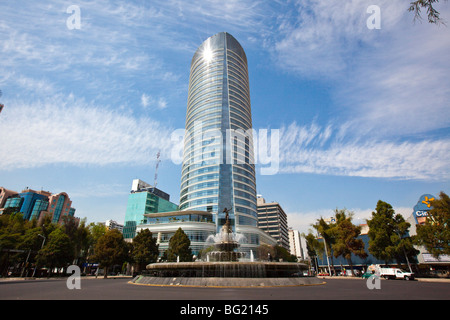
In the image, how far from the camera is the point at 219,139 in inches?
3022

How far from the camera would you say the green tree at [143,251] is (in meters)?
41.6

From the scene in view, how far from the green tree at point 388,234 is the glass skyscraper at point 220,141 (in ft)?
117

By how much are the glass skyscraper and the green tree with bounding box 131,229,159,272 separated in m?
24.6

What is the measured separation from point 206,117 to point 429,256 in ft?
230

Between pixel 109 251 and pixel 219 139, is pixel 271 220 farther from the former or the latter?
pixel 109 251

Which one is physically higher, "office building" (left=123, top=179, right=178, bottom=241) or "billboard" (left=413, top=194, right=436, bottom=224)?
"office building" (left=123, top=179, right=178, bottom=241)

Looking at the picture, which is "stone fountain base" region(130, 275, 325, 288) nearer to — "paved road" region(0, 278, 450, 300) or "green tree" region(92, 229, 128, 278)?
"paved road" region(0, 278, 450, 300)

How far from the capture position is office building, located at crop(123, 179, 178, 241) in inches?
3724

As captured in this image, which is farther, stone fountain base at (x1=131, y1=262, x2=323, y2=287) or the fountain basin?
the fountain basin

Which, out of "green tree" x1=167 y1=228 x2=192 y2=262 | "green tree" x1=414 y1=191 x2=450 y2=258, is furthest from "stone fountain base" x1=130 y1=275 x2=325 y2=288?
"green tree" x1=167 y1=228 x2=192 y2=262

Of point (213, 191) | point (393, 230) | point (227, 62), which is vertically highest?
point (227, 62)
